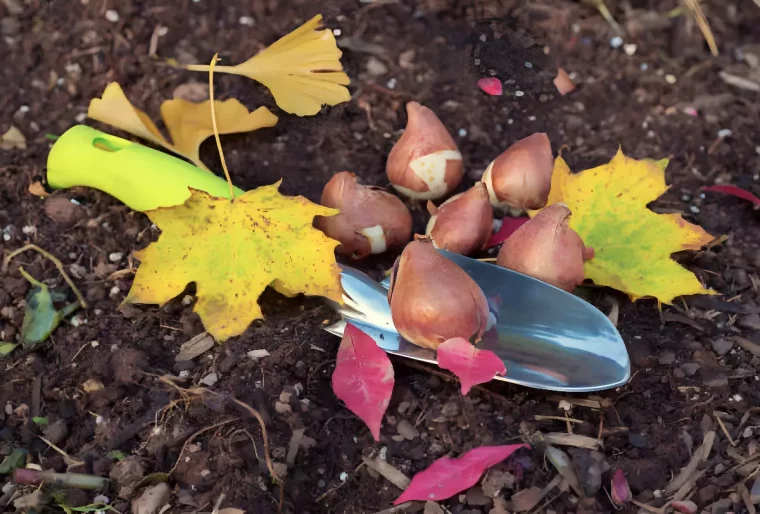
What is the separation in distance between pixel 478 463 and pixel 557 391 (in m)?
0.12

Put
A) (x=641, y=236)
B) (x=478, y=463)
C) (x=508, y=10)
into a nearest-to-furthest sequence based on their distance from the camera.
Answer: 1. (x=478, y=463)
2. (x=641, y=236)
3. (x=508, y=10)

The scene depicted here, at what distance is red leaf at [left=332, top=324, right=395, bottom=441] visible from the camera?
28.0 inches

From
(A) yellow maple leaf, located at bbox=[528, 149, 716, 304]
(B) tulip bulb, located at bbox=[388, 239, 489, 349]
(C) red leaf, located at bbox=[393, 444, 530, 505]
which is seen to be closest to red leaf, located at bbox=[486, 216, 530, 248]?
(A) yellow maple leaf, located at bbox=[528, 149, 716, 304]

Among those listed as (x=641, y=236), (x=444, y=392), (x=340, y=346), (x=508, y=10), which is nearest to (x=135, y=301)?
(x=340, y=346)

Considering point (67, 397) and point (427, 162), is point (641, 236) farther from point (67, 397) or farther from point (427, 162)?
point (67, 397)

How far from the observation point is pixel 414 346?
0.75 m

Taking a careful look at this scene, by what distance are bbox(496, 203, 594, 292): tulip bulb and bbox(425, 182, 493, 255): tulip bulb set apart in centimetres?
4

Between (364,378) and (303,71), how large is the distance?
352 mm

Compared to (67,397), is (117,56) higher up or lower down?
higher up

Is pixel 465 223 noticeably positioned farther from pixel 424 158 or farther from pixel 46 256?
pixel 46 256

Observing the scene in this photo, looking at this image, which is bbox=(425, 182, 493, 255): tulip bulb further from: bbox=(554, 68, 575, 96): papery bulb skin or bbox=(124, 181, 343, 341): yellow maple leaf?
bbox=(554, 68, 575, 96): papery bulb skin

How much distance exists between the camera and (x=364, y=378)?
73 cm

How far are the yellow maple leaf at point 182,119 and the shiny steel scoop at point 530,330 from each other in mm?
298

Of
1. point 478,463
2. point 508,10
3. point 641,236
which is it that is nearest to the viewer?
point 478,463
